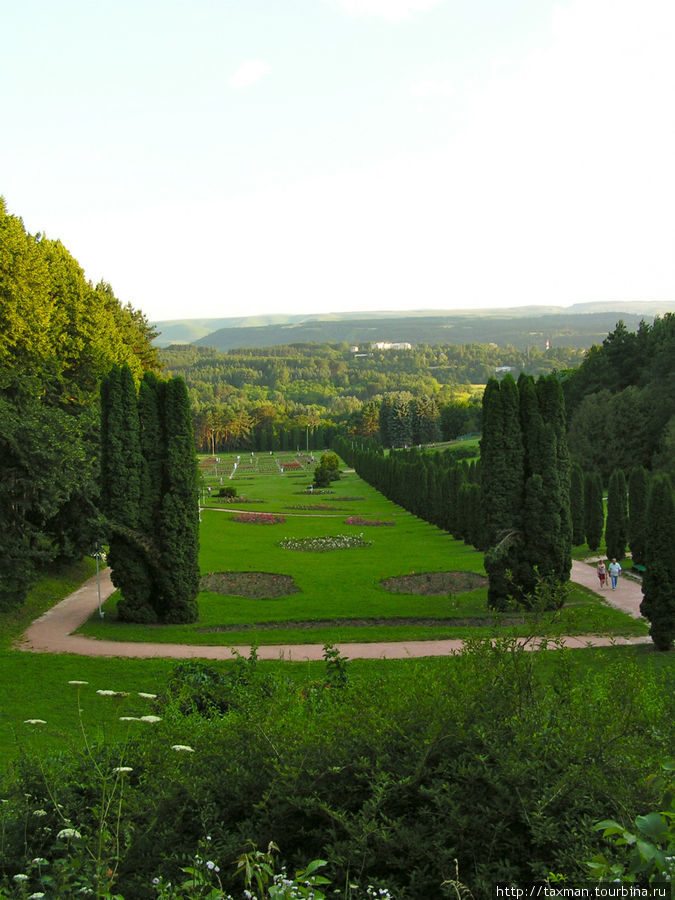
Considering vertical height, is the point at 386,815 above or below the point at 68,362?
below

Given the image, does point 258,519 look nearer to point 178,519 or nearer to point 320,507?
point 320,507

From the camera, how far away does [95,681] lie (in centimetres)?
1487

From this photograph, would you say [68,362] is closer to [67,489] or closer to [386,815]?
[67,489]

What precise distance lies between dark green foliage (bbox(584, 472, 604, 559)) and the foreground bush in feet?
98.4

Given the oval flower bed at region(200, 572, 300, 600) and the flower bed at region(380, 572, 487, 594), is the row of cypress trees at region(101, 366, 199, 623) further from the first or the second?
the flower bed at region(380, 572, 487, 594)

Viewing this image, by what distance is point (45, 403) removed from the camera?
26656mm

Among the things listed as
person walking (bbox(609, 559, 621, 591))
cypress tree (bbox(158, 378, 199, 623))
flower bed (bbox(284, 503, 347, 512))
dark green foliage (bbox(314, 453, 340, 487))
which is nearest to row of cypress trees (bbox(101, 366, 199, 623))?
cypress tree (bbox(158, 378, 199, 623))

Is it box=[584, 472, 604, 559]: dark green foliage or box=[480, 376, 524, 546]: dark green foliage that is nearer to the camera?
box=[480, 376, 524, 546]: dark green foliage

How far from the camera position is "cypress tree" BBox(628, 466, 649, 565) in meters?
28.9

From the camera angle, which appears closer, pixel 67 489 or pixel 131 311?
pixel 67 489

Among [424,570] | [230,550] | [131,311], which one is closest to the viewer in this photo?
[424,570]

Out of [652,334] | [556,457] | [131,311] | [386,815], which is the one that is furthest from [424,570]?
[652,334]

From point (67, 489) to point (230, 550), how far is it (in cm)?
1241

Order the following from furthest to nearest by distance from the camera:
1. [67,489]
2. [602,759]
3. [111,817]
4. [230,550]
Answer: [230,550], [67,489], [111,817], [602,759]
